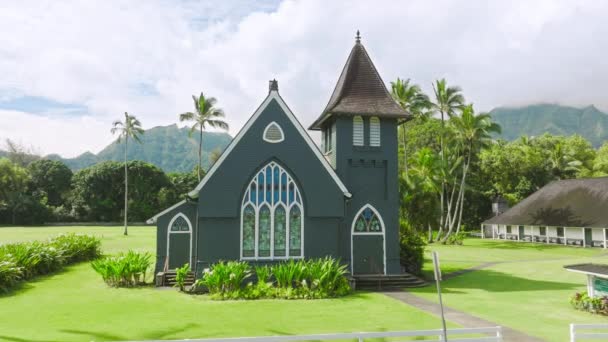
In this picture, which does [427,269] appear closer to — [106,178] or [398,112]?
[398,112]

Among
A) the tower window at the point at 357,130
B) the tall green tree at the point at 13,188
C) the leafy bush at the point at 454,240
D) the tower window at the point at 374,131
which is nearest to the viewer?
the tower window at the point at 357,130

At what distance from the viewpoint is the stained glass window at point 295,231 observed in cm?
1959

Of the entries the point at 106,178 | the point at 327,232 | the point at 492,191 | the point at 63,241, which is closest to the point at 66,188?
the point at 106,178

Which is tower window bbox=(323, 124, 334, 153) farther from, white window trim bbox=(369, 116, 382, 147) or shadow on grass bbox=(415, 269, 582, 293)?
shadow on grass bbox=(415, 269, 582, 293)

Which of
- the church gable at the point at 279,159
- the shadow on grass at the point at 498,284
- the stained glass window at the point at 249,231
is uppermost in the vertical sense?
the church gable at the point at 279,159

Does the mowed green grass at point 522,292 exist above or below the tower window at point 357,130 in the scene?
below

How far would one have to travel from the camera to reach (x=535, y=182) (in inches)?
2490

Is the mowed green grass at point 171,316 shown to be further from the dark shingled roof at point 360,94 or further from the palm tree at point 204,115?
the palm tree at point 204,115

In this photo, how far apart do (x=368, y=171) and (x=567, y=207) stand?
34261mm

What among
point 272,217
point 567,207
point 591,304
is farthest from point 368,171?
point 567,207

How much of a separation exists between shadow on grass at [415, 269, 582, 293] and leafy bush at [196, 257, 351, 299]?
4160 millimetres

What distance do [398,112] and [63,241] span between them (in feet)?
74.9

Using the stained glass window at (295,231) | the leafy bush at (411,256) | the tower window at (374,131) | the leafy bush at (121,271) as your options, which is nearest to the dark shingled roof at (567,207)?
the leafy bush at (411,256)

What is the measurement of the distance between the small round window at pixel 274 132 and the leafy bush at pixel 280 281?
5.30 metres
